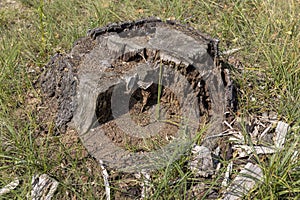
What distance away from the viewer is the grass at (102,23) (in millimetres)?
2113

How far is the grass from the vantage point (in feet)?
6.93

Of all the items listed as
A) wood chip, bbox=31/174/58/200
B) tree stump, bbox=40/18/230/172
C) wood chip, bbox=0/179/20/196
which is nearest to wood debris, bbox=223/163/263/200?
tree stump, bbox=40/18/230/172

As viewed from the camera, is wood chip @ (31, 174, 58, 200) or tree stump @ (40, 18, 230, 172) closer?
wood chip @ (31, 174, 58, 200)

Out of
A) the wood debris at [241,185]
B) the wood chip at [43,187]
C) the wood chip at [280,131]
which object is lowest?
the wood chip at [43,187]

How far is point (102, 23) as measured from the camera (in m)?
3.24

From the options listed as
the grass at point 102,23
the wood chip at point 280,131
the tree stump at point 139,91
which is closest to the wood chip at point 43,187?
the grass at point 102,23

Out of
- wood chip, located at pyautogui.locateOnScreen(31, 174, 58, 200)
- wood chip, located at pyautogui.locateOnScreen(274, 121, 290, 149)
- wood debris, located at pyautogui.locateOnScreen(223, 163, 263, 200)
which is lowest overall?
wood chip, located at pyautogui.locateOnScreen(31, 174, 58, 200)

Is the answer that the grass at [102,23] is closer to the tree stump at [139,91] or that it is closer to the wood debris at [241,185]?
the wood debris at [241,185]

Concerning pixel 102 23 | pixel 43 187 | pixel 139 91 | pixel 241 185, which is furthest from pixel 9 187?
pixel 102 23

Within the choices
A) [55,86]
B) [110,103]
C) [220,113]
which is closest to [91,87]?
[110,103]

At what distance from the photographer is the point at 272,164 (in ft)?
6.28

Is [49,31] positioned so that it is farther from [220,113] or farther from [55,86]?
[220,113]

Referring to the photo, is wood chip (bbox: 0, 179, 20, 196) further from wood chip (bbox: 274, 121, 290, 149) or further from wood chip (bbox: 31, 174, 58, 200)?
wood chip (bbox: 274, 121, 290, 149)

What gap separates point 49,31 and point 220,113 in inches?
61.3
